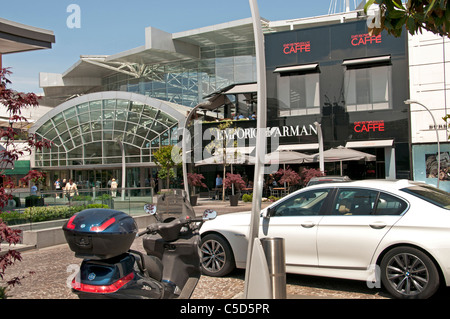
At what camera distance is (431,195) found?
5.32 metres

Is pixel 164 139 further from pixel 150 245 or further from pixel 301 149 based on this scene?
pixel 150 245

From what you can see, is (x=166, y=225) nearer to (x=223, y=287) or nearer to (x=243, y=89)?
(x=223, y=287)

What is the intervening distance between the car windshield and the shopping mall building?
13579 mm

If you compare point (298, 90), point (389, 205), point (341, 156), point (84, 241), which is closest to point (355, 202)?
point (389, 205)

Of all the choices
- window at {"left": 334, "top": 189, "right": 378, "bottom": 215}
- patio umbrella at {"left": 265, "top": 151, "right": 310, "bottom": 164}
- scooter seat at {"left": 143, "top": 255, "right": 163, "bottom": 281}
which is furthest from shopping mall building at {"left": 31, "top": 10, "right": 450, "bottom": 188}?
scooter seat at {"left": 143, "top": 255, "right": 163, "bottom": 281}

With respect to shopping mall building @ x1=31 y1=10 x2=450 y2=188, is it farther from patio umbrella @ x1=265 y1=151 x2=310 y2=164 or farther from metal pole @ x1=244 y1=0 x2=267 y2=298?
metal pole @ x1=244 y1=0 x2=267 y2=298

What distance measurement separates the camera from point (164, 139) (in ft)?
117

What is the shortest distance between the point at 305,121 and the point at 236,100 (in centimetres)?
664

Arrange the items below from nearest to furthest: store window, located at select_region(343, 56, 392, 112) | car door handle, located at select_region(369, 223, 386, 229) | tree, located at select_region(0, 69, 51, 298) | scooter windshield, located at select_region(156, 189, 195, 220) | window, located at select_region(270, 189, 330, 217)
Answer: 1. tree, located at select_region(0, 69, 51, 298)
2. scooter windshield, located at select_region(156, 189, 195, 220)
3. car door handle, located at select_region(369, 223, 386, 229)
4. window, located at select_region(270, 189, 330, 217)
5. store window, located at select_region(343, 56, 392, 112)

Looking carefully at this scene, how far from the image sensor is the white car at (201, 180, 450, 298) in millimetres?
4742

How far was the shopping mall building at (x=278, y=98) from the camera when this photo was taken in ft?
82.3

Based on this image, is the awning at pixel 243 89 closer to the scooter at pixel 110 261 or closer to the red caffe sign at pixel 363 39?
the red caffe sign at pixel 363 39

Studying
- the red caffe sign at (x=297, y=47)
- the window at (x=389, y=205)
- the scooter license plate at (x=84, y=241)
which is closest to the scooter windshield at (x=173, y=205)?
the scooter license plate at (x=84, y=241)

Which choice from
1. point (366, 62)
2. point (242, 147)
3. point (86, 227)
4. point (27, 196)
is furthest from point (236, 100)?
point (86, 227)
